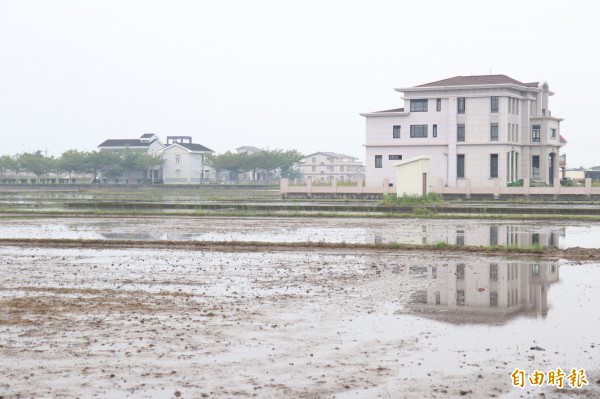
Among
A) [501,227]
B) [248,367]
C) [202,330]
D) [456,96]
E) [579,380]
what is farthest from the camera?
[456,96]

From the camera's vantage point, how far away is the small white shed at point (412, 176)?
55444 mm

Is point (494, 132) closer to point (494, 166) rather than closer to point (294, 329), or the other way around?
point (494, 166)

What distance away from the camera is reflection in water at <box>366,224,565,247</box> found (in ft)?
84.3

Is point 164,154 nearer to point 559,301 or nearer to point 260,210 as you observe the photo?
point 260,210

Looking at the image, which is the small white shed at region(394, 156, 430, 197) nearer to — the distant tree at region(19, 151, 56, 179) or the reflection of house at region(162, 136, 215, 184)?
the reflection of house at region(162, 136, 215, 184)

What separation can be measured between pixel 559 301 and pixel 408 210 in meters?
30.4

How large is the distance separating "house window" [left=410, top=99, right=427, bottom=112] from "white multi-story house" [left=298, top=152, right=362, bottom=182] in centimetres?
8713

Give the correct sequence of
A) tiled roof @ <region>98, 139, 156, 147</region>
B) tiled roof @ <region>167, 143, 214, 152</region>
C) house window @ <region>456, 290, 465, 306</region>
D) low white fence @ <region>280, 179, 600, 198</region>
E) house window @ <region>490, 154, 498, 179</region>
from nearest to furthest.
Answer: house window @ <region>456, 290, 465, 306</region>, low white fence @ <region>280, 179, 600, 198</region>, house window @ <region>490, 154, 498, 179</region>, tiled roof @ <region>98, 139, 156, 147</region>, tiled roof @ <region>167, 143, 214, 152</region>

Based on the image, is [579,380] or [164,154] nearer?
[579,380]

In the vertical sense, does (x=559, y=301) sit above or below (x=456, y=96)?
below

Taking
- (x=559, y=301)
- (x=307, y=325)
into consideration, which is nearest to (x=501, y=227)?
(x=559, y=301)

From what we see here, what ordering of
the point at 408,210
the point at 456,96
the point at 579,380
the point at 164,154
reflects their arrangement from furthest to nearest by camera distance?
the point at 164,154 < the point at 456,96 < the point at 408,210 < the point at 579,380

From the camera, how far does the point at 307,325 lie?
38.8ft

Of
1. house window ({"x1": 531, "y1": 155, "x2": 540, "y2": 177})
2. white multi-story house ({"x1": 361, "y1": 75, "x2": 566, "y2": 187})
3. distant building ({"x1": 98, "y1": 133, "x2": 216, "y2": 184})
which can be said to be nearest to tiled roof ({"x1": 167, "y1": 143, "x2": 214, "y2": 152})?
distant building ({"x1": 98, "y1": 133, "x2": 216, "y2": 184})
